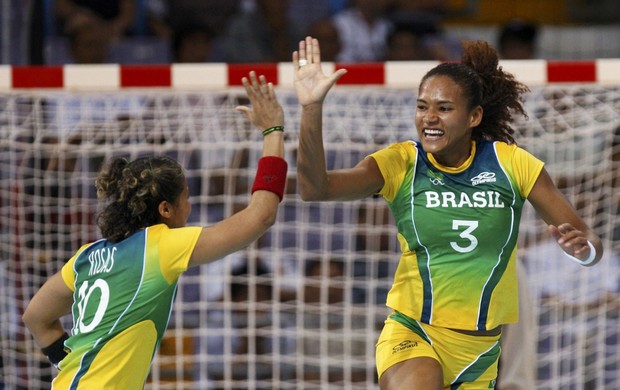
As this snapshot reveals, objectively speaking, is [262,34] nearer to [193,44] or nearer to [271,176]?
[193,44]

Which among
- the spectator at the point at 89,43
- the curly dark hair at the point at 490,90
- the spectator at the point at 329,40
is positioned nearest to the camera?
the curly dark hair at the point at 490,90

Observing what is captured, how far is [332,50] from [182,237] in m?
5.35

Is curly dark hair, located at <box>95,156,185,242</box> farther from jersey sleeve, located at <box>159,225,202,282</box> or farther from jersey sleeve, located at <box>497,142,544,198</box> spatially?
jersey sleeve, located at <box>497,142,544,198</box>

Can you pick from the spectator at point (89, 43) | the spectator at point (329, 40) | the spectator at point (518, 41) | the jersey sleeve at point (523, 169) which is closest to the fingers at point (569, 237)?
the jersey sleeve at point (523, 169)

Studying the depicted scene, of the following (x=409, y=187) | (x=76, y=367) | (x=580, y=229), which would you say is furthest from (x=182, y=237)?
(x=580, y=229)

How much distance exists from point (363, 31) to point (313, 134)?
17.7ft

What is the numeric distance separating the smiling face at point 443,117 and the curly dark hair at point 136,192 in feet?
3.32

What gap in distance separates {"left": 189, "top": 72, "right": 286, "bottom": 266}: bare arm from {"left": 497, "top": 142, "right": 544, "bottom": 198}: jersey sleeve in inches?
37.9

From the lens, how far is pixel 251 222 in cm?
396

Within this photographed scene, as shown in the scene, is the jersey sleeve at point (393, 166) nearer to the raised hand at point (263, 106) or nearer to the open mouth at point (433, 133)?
the open mouth at point (433, 133)

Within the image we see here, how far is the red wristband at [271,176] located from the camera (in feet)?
13.3

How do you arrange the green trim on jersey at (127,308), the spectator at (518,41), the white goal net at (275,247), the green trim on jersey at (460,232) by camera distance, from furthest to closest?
1. the spectator at (518,41)
2. the white goal net at (275,247)
3. the green trim on jersey at (460,232)
4. the green trim on jersey at (127,308)

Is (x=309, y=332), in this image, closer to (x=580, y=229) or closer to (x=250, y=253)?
(x=250, y=253)

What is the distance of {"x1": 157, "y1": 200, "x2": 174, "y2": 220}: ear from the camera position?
4090 mm
